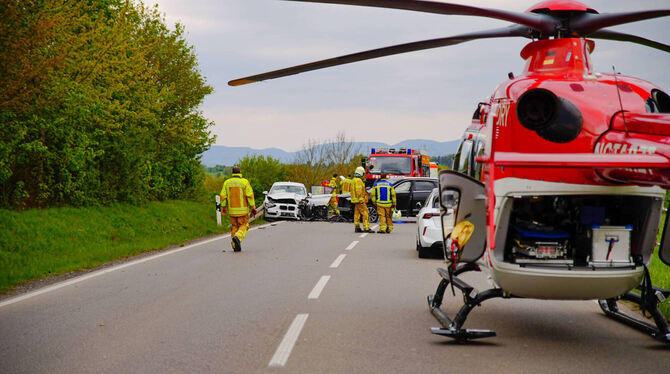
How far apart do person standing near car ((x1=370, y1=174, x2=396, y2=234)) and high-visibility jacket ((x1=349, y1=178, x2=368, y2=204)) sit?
14.6 inches

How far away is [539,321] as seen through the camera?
25.5 feet

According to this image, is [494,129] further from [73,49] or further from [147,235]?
[147,235]

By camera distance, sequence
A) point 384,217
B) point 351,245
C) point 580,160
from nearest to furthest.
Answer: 1. point 580,160
2. point 351,245
3. point 384,217

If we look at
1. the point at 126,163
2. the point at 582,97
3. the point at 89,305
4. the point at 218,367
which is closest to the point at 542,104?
the point at 582,97

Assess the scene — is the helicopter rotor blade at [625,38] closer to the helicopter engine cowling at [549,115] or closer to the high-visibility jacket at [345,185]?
the helicopter engine cowling at [549,115]

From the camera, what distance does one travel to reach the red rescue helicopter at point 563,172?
5.64 metres

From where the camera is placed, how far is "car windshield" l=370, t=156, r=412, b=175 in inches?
1288

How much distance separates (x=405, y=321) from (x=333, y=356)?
5.95 feet

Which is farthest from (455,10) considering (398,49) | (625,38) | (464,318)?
(464,318)

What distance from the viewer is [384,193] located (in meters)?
20.8

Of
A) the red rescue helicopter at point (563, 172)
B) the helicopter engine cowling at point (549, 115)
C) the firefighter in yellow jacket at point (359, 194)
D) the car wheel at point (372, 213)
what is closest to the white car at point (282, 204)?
the car wheel at point (372, 213)

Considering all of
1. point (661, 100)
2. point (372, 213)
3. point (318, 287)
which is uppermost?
point (661, 100)

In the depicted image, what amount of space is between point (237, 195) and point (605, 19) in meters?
10.7

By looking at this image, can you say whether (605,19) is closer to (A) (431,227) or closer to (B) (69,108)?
(A) (431,227)
